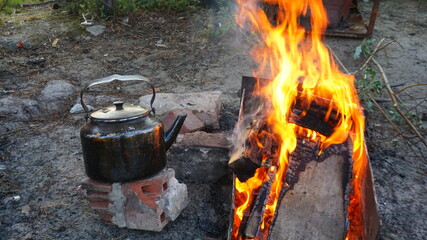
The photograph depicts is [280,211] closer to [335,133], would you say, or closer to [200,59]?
[335,133]

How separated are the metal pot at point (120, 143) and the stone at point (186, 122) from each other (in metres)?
0.87

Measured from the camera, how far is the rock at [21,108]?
167 inches

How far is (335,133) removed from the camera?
2598mm

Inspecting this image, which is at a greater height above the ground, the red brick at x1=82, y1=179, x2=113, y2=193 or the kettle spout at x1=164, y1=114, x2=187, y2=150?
the kettle spout at x1=164, y1=114, x2=187, y2=150

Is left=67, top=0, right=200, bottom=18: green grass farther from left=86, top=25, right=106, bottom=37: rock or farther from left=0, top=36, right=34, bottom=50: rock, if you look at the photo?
left=0, top=36, right=34, bottom=50: rock

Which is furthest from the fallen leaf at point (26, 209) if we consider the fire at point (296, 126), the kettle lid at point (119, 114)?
the fire at point (296, 126)

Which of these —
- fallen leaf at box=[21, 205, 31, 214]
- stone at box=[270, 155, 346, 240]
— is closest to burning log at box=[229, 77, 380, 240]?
stone at box=[270, 155, 346, 240]

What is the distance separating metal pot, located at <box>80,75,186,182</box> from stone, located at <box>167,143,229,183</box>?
0.56 meters

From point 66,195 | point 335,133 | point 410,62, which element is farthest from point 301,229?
point 410,62

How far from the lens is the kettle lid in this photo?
7.69ft

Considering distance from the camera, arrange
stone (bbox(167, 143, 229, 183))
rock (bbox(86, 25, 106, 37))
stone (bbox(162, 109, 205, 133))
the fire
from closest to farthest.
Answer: the fire
stone (bbox(167, 143, 229, 183))
stone (bbox(162, 109, 205, 133))
rock (bbox(86, 25, 106, 37))

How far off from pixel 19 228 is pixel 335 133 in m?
2.29

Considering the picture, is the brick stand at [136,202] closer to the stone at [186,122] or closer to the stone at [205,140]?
the stone at [205,140]

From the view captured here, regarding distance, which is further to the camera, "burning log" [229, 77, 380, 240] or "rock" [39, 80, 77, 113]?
"rock" [39, 80, 77, 113]
